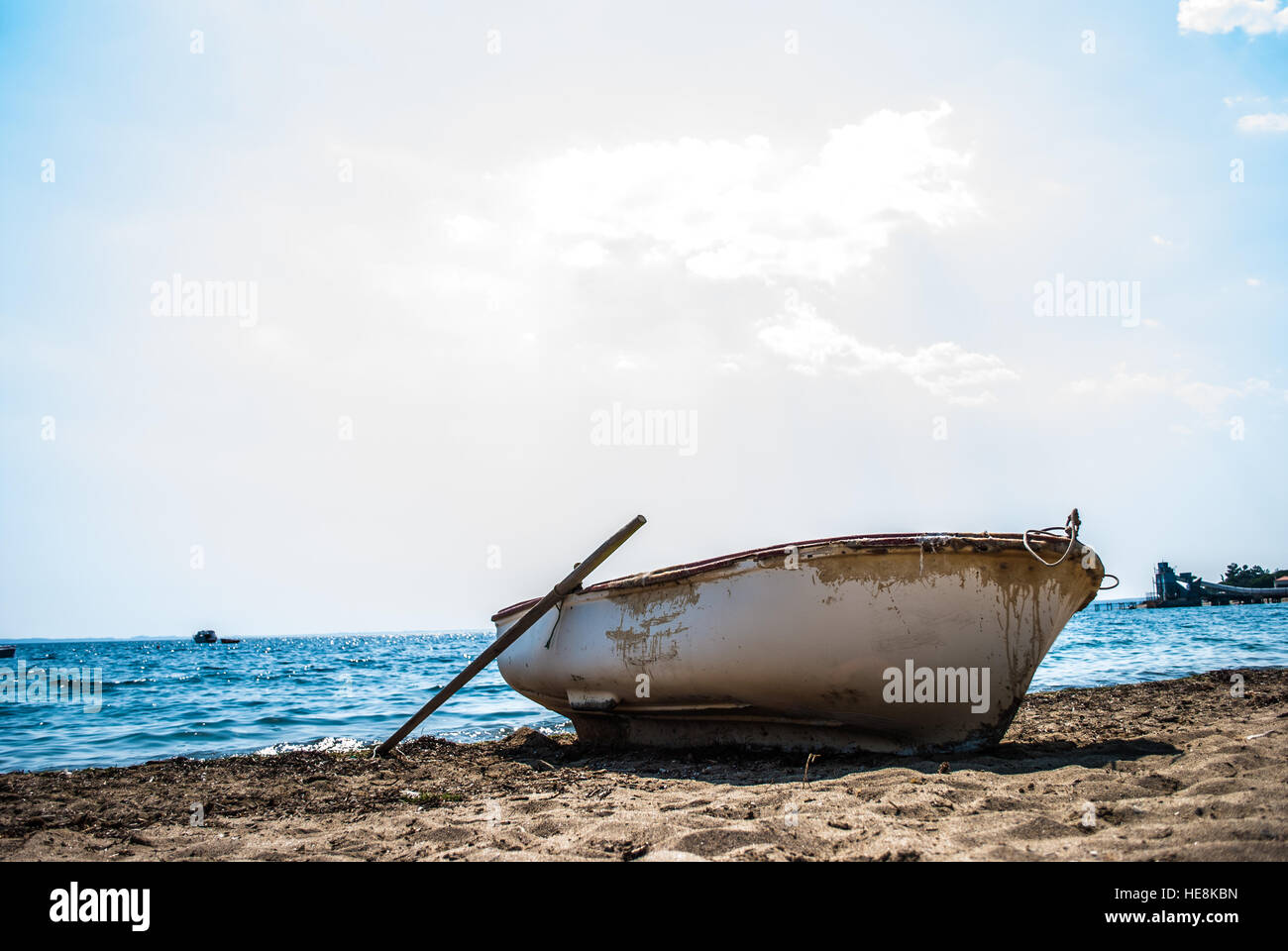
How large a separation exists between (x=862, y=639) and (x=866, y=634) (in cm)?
4

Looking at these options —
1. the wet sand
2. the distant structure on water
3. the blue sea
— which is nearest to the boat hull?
the wet sand

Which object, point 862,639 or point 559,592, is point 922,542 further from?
point 559,592

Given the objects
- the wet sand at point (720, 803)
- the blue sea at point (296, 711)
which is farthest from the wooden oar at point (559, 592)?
the blue sea at point (296, 711)

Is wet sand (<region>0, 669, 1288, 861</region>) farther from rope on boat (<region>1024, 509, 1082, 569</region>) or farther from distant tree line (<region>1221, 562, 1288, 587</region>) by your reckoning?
distant tree line (<region>1221, 562, 1288, 587</region>)

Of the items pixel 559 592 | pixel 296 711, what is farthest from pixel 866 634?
pixel 296 711

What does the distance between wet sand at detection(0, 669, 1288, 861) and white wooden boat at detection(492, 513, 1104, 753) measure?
32cm

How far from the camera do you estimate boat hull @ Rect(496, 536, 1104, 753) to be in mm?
5000

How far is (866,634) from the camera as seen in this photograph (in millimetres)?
5113

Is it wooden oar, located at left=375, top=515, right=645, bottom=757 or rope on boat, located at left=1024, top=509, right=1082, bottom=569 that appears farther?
wooden oar, located at left=375, top=515, right=645, bottom=757

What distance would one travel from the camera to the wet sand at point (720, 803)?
289cm

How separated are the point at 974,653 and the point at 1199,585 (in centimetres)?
6476

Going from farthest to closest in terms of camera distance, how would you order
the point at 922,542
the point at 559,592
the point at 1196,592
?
the point at 1196,592, the point at 559,592, the point at 922,542

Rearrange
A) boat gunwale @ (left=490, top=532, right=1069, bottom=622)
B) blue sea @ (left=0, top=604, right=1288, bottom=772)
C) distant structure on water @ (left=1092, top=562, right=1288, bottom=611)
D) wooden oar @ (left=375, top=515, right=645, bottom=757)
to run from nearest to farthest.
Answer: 1. boat gunwale @ (left=490, top=532, right=1069, bottom=622)
2. wooden oar @ (left=375, top=515, right=645, bottom=757)
3. blue sea @ (left=0, top=604, right=1288, bottom=772)
4. distant structure on water @ (left=1092, top=562, right=1288, bottom=611)
